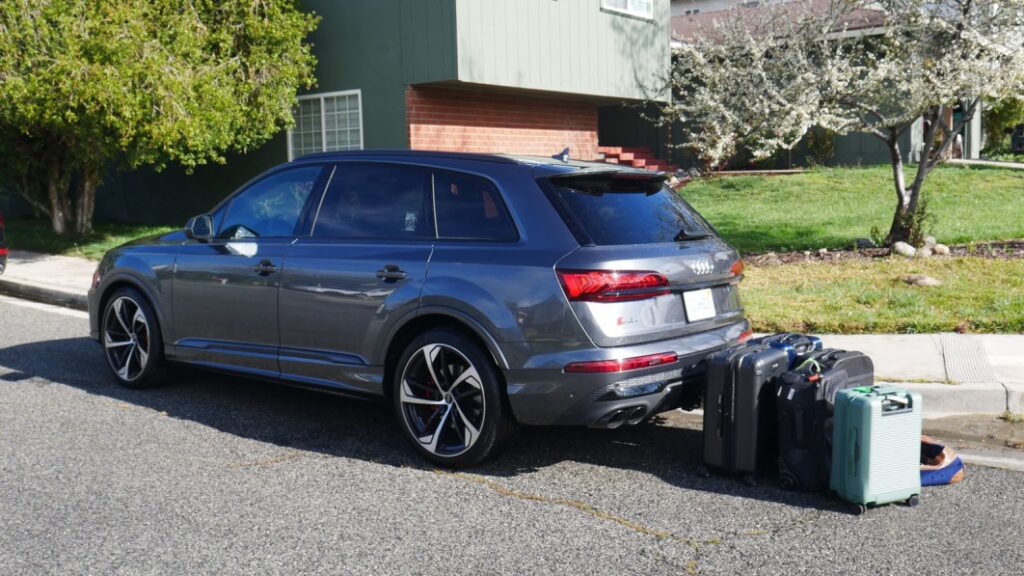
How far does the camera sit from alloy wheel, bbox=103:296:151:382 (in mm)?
7145

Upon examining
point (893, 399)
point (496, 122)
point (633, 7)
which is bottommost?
point (893, 399)

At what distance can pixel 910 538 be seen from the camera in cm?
433

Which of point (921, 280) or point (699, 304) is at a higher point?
point (699, 304)

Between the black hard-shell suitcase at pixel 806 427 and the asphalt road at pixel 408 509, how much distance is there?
0.42 ft

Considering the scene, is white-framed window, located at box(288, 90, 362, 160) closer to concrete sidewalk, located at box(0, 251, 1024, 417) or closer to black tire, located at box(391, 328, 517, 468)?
concrete sidewalk, located at box(0, 251, 1024, 417)

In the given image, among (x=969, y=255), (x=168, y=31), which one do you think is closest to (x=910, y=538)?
(x=969, y=255)

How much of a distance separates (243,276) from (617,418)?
2673 mm

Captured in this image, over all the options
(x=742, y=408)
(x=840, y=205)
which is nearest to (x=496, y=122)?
(x=840, y=205)

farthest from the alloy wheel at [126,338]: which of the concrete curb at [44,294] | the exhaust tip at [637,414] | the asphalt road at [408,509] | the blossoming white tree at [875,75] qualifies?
the blossoming white tree at [875,75]

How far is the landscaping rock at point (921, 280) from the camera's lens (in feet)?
32.6

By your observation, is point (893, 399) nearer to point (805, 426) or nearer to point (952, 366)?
point (805, 426)

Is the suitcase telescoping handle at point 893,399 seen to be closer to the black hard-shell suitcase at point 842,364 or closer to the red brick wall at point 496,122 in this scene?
the black hard-shell suitcase at point 842,364

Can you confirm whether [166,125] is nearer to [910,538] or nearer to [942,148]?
[942,148]

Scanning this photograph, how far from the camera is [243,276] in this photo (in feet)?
20.6
